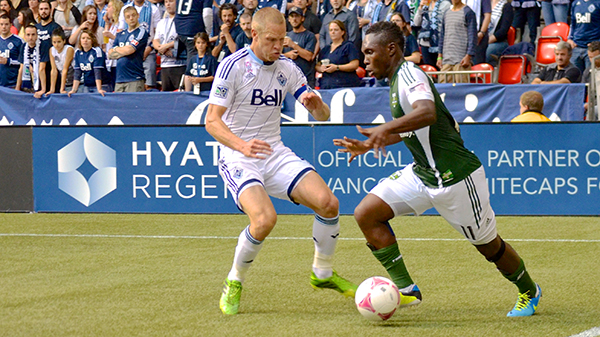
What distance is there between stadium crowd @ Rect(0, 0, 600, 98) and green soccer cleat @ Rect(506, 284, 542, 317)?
7958 mm

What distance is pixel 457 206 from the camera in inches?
192

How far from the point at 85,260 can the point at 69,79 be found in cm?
903

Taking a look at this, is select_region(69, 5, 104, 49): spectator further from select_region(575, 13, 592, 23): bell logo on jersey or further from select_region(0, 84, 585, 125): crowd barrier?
select_region(575, 13, 592, 23): bell logo on jersey

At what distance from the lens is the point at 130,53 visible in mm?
14383

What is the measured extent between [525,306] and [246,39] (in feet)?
31.1

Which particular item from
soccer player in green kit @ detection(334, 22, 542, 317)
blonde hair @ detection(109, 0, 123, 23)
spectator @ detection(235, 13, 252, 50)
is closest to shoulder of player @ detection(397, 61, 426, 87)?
soccer player in green kit @ detection(334, 22, 542, 317)

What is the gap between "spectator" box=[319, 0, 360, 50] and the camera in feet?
43.8

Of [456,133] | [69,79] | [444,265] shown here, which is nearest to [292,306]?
[456,133]

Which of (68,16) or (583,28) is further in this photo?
(68,16)

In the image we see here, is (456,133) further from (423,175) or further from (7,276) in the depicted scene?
(7,276)

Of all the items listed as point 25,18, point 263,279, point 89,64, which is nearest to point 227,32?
point 89,64

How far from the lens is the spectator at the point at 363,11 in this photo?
14.1 metres

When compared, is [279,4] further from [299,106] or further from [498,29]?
[498,29]

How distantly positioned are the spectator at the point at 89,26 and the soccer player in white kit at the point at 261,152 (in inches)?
423
